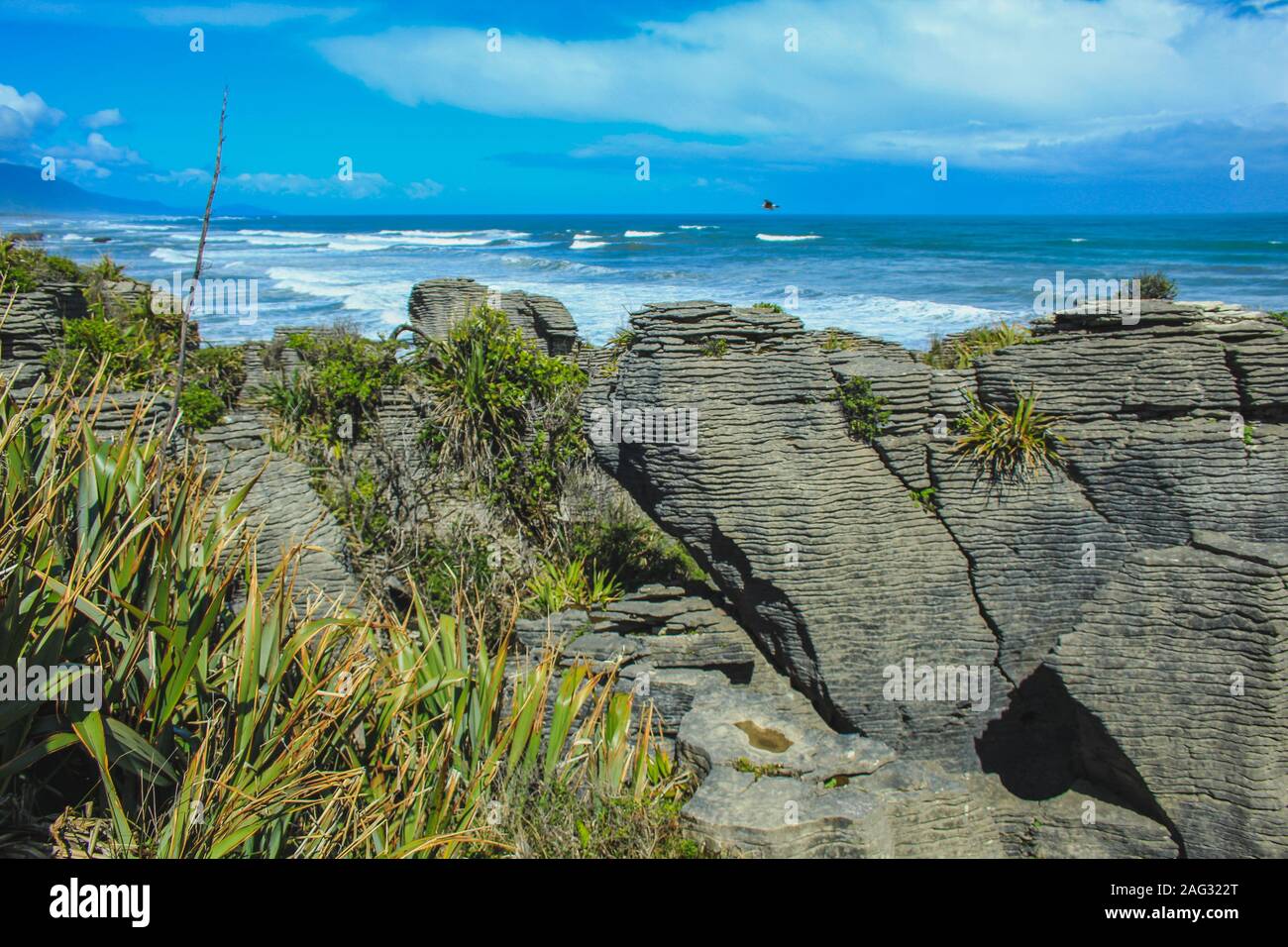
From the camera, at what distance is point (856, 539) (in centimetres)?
790

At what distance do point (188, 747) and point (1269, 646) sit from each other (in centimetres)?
741

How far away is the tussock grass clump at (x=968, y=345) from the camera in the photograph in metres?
10.3

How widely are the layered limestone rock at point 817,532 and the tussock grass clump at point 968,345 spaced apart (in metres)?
2.98

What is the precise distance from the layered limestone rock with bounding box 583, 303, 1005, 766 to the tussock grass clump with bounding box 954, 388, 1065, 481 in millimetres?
747

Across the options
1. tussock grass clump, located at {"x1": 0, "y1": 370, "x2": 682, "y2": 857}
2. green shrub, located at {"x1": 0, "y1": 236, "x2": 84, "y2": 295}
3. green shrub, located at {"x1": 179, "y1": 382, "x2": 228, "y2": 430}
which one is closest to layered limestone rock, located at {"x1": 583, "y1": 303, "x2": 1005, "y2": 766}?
tussock grass clump, located at {"x1": 0, "y1": 370, "x2": 682, "y2": 857}

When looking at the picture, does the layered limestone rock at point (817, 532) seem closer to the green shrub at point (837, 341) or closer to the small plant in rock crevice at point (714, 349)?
the small plant in rock crevice at point (714, 349)

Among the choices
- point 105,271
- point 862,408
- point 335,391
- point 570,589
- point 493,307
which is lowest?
point 570,589

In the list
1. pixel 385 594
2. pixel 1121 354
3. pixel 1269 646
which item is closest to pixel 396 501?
pixel 385 594

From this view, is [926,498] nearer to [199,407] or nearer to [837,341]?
[837,341]

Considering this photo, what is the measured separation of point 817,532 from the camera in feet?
25.7

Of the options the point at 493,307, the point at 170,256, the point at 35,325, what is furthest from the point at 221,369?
the point at 170,256

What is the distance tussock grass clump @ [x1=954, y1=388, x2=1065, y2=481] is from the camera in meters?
7.78

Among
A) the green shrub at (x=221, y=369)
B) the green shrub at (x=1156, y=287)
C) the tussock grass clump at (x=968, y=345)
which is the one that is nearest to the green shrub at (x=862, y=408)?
the tussock grass clump at (x=968, y=345)

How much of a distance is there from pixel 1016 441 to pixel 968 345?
4248 millimetres
